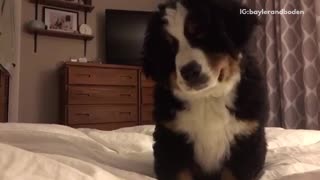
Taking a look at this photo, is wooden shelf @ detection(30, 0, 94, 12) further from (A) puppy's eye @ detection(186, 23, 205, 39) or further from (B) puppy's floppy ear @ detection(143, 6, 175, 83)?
(A) puppy's eye @ detection(186, 23, 205, 39)

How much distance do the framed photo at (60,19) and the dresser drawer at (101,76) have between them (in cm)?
63

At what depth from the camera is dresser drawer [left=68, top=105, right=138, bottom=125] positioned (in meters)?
3.35

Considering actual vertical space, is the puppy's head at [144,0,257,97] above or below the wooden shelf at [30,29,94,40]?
below

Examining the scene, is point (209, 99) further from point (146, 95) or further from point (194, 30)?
point (146, 95)

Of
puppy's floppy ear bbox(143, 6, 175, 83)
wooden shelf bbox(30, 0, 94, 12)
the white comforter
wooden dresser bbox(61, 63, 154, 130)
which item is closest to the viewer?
the white comforter

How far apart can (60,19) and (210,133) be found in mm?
3153

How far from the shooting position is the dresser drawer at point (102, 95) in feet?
Answer: 11.0

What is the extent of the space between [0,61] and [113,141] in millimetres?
1160

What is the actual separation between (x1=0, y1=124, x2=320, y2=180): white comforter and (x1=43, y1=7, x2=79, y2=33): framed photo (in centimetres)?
226

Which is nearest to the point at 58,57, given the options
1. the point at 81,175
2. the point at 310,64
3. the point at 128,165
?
the point at 310,64

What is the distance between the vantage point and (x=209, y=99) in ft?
3.52

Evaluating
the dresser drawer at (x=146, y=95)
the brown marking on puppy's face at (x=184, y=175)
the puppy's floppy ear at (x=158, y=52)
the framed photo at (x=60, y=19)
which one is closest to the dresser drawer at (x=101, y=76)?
the dresser drawer at (x=146, y=95)

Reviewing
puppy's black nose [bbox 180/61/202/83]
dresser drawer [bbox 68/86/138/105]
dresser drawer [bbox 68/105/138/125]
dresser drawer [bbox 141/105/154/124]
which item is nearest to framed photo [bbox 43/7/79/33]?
dresser drawer [bbox 68/86/138/105]

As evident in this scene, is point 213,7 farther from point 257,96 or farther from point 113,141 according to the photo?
point 113,141
